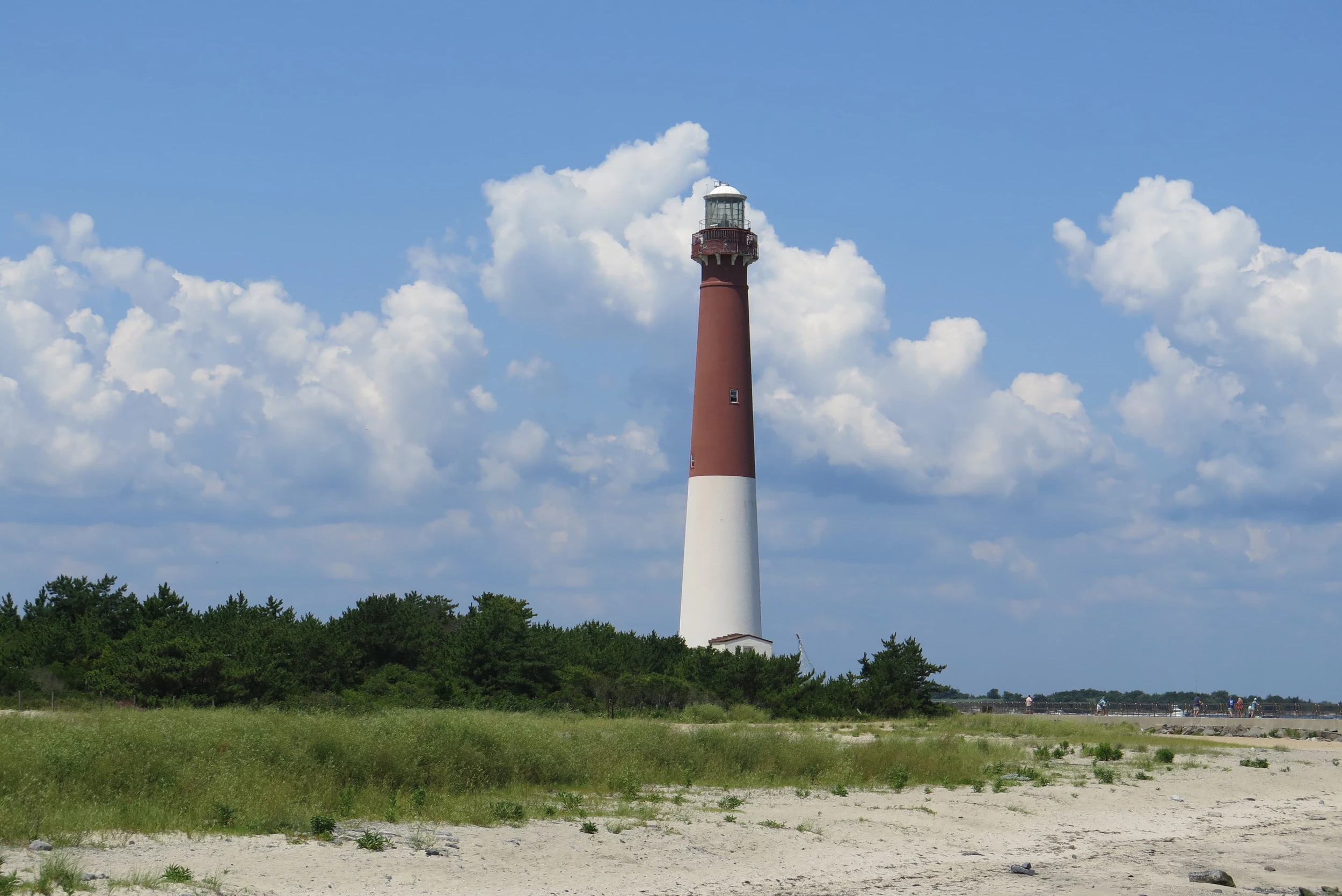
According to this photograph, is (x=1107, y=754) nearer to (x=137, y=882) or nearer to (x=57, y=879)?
(x=137, y=882)

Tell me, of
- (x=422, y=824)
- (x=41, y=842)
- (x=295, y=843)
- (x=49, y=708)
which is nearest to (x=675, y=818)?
(x=422, y=824)

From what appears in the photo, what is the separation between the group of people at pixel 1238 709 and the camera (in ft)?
212

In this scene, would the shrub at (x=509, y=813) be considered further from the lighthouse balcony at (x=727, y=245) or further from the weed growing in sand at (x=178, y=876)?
the lighthouse balcony at (x=727, y=245)

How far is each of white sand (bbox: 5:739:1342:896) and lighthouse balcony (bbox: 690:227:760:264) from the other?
29021 millimetres

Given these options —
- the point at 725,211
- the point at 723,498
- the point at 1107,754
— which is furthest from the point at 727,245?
the point at 1107,754

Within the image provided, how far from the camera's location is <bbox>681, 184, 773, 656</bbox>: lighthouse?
5156cm

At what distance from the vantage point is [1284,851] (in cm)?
2288

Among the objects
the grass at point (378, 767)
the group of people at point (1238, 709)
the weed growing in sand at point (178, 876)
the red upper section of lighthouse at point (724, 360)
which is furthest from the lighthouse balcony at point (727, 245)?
the weed growing in sand at point (178, 876)

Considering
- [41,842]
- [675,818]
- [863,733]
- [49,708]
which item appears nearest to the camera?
[41,842]

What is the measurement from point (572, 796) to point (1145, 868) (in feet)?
29.6

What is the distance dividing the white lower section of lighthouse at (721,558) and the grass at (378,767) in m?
19.1

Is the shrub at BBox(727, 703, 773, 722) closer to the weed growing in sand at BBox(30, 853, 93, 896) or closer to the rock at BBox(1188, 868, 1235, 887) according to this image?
the rock at BBox(1188, 868, 1235, 887)

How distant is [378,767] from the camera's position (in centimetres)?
2162

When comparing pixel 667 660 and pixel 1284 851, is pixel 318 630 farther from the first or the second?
pixel 1284 851
